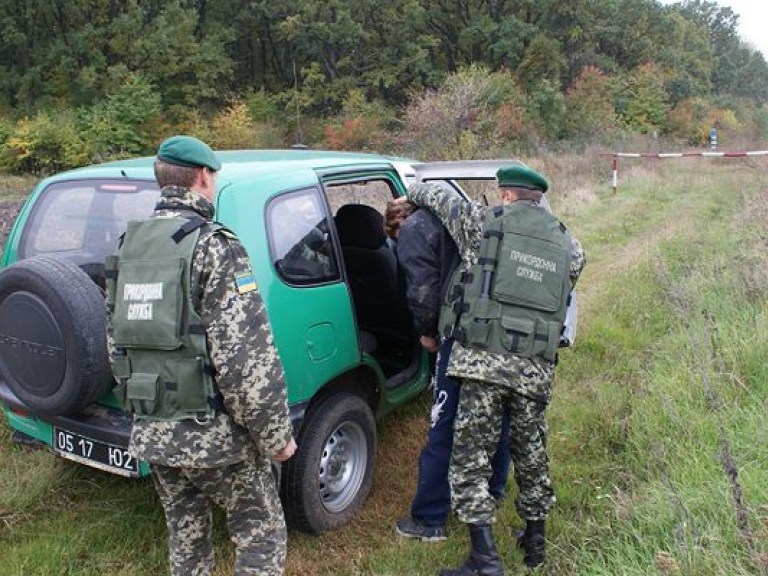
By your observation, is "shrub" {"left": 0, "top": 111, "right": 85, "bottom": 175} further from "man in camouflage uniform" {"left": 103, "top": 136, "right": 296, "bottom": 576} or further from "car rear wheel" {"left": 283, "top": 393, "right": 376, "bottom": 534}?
"man in camouflage uniform" {"left": 103, "top": 136, "right": 296, "bottom": 576}

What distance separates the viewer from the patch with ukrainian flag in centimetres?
214

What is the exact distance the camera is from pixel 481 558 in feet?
9.48

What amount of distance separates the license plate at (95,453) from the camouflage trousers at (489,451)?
4.58 ft

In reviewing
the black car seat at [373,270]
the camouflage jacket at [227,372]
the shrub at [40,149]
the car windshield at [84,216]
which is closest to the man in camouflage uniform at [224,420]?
the camouflage jacket at [227,372]

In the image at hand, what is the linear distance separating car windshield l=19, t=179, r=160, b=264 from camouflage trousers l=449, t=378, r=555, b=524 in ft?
5.66

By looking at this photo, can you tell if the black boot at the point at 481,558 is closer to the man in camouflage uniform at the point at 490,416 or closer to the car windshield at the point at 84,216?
the man in camouflage uniform at the point at 490,416

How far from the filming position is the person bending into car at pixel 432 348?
3.10 meters

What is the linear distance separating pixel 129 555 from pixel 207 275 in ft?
5.60

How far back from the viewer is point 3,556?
117 inches

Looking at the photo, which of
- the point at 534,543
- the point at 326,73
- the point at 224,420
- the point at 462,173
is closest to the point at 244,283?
the point at 224,420

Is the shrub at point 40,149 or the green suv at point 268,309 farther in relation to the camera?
the shrub at point 40,149

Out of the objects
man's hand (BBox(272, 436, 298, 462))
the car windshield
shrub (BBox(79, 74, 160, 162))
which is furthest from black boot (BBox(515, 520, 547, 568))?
shrub (BBox(79, 74, 160, 162))

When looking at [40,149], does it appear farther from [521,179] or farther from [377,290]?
[521,179]

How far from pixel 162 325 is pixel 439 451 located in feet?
5.37
